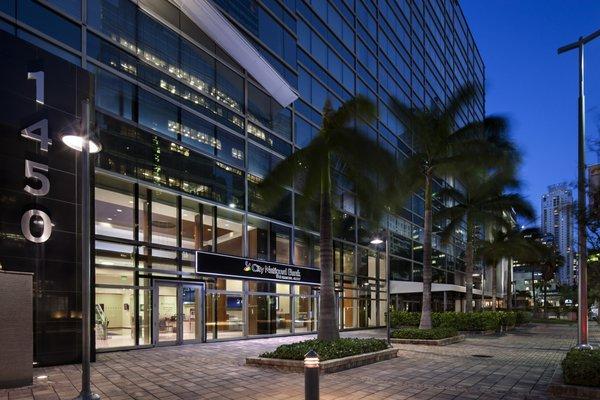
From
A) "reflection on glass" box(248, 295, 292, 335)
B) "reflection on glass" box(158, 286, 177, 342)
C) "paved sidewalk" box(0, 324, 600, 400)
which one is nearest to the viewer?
"paved sidewalk" box(0, 324, 600, 400)

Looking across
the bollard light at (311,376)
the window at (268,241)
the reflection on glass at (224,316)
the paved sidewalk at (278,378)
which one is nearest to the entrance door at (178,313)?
the reflection on glass at (224,316)

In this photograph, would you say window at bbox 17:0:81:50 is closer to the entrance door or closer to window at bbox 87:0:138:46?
window at bbox 87:0:138:46

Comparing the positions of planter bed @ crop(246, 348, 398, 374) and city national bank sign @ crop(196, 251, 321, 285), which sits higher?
city national bank sign @ crop(196, 251, 321, 285)

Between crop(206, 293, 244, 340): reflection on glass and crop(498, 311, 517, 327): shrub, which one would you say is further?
crop(498, 311, 517, 327): shrub

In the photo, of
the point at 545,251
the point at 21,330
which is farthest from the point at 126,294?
the point at 545,251

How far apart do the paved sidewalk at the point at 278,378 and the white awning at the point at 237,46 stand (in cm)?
1310

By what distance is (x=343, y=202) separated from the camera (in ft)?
107

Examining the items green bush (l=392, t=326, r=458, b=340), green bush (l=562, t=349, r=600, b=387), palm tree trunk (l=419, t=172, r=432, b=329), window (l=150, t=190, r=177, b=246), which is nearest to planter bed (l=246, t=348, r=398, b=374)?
green bush (l=562, t=349, r=600, b=387)

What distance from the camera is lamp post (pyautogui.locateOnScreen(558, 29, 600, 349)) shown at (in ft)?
37.4

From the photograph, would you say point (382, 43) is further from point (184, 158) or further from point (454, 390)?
point (454, 390)

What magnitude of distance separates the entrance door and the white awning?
Result: 34.6 feet

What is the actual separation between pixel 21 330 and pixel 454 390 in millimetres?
8884

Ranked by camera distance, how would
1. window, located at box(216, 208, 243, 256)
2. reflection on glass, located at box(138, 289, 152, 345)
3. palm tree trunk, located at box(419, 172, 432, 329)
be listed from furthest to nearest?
palm tree trunk, located at box(419, 172, 432, 329) → window, located at box(216, 208, 243, 256) → reflection on glass, located at box(138, 289, 152, 345)

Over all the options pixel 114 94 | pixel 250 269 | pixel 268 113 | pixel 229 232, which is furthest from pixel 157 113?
pixel 268 113
